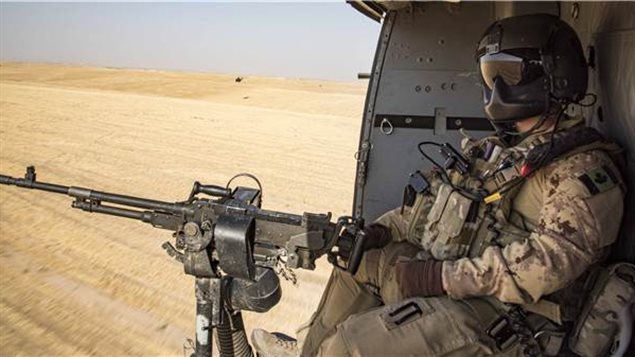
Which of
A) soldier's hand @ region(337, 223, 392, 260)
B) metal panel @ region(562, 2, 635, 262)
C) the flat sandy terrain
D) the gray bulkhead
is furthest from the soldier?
the flat sandy terrain

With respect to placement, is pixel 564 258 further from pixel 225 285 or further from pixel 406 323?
pixel 225 285

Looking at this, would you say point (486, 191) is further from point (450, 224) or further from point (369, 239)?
point (369, 239)

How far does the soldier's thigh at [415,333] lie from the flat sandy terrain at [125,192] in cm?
225

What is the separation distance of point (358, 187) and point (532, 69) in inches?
69.7

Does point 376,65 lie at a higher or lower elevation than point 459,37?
lower

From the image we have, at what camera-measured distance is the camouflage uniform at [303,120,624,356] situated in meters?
2.48

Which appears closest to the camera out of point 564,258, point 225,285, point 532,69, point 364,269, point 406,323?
point 564,258

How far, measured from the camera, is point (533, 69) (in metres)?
2.83

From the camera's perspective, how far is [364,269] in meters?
3.46

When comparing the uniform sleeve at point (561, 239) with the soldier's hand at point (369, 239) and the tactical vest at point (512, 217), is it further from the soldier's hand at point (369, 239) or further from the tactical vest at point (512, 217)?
the soldier's hand at point (369, 239)

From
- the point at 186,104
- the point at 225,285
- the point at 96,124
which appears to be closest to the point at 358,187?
the point at 225,285

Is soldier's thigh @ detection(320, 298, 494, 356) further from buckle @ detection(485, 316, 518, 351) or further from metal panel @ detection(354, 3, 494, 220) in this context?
metal panel @ detection(354, 3, 494, 220)

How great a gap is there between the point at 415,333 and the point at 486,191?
0.80 m

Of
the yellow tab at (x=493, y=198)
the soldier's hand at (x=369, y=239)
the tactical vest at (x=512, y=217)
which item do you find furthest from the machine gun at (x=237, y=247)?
the yellow tab at (x=493, y=198)
